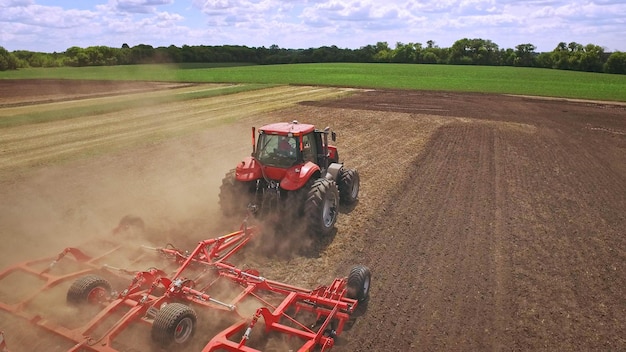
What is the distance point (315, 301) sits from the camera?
19.3 feet

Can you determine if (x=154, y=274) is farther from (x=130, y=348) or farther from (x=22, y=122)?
(x=22, y=122)

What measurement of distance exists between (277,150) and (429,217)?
379 cm

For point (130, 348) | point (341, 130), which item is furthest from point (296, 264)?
point (341, 130)

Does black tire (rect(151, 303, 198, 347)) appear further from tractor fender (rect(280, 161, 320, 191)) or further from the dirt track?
tractor fender (rect(280, 161, 320, 191))

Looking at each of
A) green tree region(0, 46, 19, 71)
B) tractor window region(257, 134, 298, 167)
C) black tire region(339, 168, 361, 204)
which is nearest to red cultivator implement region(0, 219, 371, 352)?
tractor window region(257, 134, 298, 167)

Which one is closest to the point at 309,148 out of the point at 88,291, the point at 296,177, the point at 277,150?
the point at 277,150

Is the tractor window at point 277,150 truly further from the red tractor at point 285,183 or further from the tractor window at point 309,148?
the tractor window at point 309,148

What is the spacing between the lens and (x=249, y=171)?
8680 millimetres

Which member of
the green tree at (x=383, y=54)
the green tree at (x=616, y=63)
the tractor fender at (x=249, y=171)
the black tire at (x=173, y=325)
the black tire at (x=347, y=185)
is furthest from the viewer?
the green tree at (x=383, y=54)

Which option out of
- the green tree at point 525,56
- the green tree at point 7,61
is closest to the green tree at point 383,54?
the green tree at point 525,56

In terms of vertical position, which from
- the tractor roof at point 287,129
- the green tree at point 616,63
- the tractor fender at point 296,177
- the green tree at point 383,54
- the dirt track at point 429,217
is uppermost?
the green tree at point 383,54

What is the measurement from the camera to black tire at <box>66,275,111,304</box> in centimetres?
575

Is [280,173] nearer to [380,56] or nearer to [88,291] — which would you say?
[88,291]

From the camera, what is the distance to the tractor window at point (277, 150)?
28.9 ft
